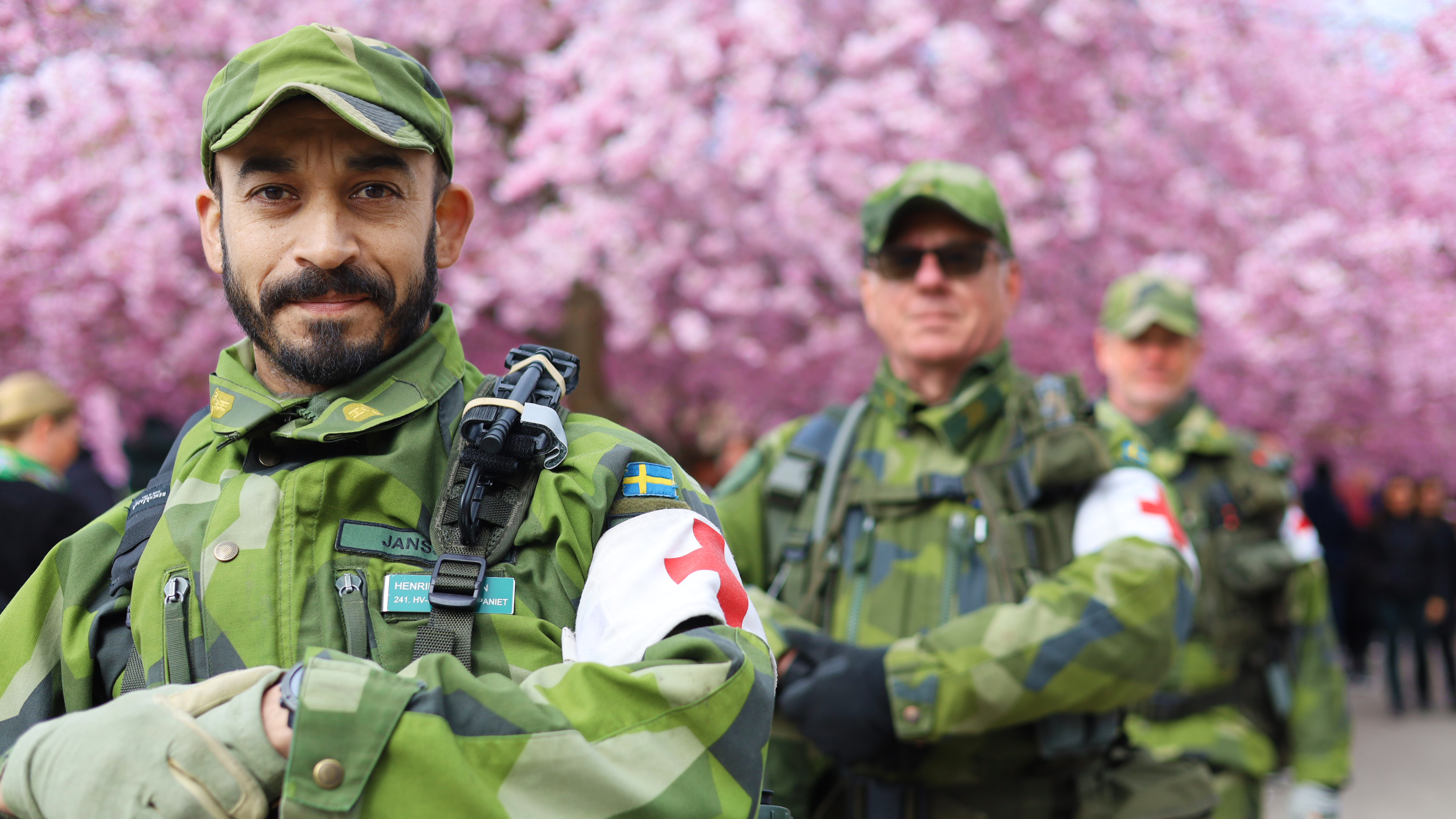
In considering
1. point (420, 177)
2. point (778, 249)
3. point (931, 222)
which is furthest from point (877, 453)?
point (778, 249)

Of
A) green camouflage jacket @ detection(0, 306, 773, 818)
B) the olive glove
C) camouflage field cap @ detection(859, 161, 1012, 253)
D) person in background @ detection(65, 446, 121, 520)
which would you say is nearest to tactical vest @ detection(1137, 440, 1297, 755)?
camouflage field cap @ detection(859, 161, 1012, 253)

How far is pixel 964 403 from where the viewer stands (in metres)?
2.92

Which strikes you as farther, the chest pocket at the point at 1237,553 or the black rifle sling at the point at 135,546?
the chest pocket at the point at 1237,553

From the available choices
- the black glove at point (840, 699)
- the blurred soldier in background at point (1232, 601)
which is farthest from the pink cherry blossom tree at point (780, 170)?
the black glove at point (840, 699)

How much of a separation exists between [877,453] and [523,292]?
15.8 feet

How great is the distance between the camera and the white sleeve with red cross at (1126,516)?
8.79ft

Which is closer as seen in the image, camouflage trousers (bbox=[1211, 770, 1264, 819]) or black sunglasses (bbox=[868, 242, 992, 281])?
black sunglasses (bbox=[868, 242, 992, 281])

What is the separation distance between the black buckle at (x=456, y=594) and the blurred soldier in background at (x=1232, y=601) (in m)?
3.05

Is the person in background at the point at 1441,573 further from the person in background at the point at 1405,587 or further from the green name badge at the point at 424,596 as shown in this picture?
the green name badge at the point at 424,596

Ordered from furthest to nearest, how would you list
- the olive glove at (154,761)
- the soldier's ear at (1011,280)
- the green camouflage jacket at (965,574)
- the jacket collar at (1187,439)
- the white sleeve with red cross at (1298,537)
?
1. the jacket collar at (1187,439)
2. the white sleeve with red cross at (1298,537)
3. the soldier's ear at (1011,280)
4. the green camouflage jacket at (965,574)
5. the olive glove at (154,761)

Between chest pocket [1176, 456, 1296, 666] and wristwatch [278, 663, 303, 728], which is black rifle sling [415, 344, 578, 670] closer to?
wristwatch [278, 663, 303, 728]

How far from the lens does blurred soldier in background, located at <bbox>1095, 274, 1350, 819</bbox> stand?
398 cm

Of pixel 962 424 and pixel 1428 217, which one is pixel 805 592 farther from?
pixel 1428 217

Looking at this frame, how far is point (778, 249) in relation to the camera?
24.9 feet
